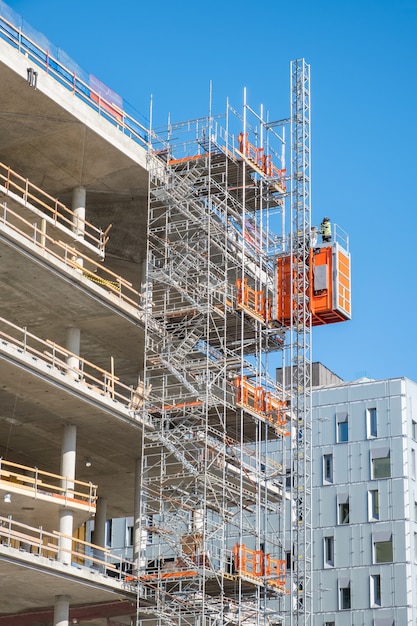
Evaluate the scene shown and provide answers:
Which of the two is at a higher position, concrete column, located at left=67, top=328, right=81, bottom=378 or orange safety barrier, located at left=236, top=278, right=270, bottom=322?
orange safety barrier, located at left=236, top=278, right=270, bottom=322

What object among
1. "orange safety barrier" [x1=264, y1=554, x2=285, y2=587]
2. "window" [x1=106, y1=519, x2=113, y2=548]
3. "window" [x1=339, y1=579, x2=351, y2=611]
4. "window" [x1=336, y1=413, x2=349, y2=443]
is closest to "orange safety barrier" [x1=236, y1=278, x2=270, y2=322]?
"orange safety barrier" [x1=264, y1=554, x2=285, y2=587]

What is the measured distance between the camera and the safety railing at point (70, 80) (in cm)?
4716

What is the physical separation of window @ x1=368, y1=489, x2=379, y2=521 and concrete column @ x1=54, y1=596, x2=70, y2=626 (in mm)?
30735

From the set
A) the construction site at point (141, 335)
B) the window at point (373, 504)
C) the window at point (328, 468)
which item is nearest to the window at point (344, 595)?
the window at point (373, 504)

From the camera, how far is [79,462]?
58.7 m

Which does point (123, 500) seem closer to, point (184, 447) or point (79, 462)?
point (79, 462)

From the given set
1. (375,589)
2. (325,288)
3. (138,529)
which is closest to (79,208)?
(325,288)

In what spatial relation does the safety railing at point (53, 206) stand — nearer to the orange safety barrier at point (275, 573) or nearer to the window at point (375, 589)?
the orange safety barrier at point (275, 573)

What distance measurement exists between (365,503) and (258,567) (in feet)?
74.3

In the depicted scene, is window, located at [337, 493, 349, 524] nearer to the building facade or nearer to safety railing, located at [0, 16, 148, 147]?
the building facade

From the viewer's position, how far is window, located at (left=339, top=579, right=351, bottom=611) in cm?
7506

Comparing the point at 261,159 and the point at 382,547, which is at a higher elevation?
the point at 261,159

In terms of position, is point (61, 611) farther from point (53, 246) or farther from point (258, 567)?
point (53, 246)

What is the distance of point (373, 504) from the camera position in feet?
250
